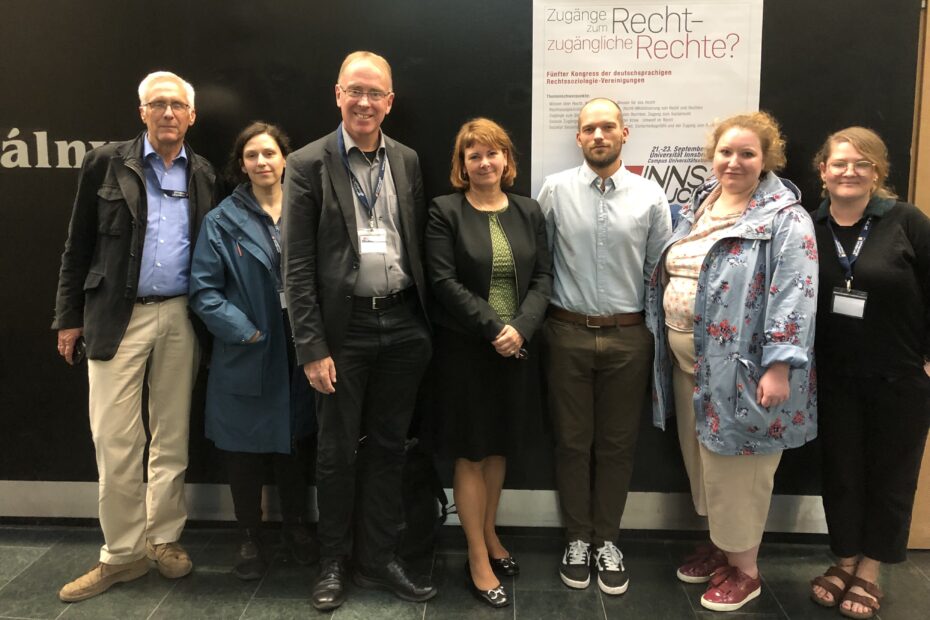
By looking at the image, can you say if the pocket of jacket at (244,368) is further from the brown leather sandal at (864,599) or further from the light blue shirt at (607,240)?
the brown leather sandal at (864,599)

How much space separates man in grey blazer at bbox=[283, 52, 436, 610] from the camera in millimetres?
2283

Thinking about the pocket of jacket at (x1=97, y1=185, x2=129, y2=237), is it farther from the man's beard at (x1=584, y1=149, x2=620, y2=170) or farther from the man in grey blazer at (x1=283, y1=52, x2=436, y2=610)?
the man's beard at (x1=584, y1=149, x2=620, y2=170)

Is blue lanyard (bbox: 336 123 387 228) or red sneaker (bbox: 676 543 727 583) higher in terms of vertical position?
blue lanyard (bbox: 336 123 387 228)

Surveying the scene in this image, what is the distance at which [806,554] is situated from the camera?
291 centimetres

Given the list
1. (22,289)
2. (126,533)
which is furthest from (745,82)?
(22,289)

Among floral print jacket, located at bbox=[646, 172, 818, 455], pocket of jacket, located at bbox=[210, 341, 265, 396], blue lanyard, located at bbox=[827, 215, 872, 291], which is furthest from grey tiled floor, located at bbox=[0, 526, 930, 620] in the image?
blue lanyard, located at bbox=[827, 215, 872, 291]

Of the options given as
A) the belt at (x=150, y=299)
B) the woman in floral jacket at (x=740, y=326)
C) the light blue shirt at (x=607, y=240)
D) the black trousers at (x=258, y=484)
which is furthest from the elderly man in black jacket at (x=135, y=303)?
the woman in floral jacket at (x=740, y=326)

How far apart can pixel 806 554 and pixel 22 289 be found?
146 inches

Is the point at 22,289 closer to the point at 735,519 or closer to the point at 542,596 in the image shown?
the point at 542,596

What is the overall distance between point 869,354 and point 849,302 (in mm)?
194

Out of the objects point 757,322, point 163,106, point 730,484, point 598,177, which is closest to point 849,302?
point 757,322

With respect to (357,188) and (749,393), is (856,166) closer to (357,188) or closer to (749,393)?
(749,393)

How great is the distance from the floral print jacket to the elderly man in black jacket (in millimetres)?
1947

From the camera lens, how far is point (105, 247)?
251 cm
